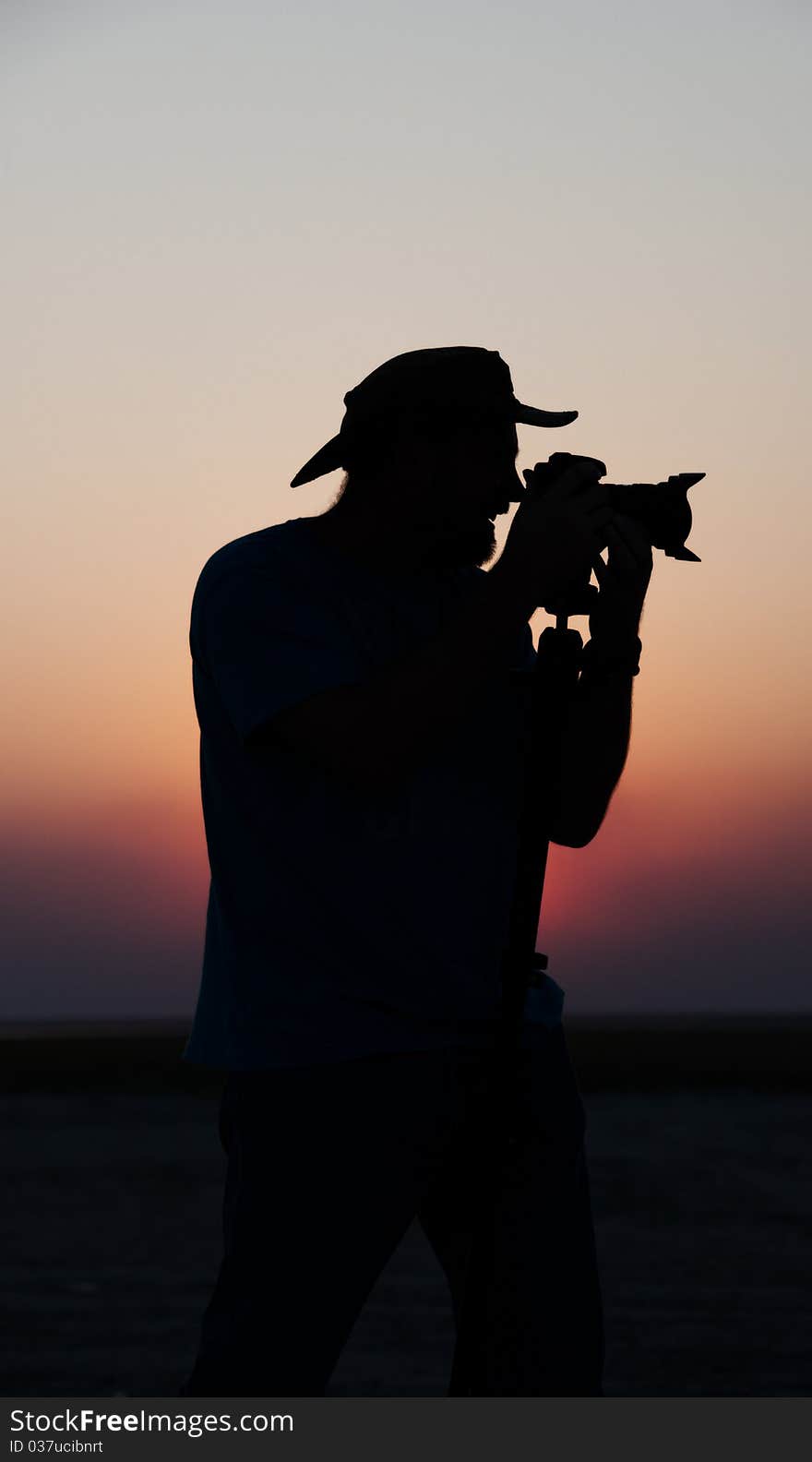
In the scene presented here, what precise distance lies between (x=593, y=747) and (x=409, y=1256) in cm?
409

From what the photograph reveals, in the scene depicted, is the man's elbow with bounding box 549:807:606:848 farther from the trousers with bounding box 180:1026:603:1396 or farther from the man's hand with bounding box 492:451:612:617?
the man's hand with bounding box 492:451:612:617

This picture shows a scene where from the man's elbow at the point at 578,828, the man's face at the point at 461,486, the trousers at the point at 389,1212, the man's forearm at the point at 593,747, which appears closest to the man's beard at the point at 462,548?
the man's face at the point at 461,486

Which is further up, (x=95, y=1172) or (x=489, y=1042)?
(x=489, y=1042)

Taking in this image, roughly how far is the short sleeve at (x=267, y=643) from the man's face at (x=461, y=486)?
157 millimetres

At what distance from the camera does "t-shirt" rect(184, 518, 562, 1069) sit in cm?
198

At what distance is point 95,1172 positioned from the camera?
7742 millimetres

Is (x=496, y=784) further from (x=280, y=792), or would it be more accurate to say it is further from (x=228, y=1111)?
(x=228, y=1111)

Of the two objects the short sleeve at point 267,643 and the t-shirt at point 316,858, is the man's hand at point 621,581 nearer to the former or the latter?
the t-shirt at point 316,858

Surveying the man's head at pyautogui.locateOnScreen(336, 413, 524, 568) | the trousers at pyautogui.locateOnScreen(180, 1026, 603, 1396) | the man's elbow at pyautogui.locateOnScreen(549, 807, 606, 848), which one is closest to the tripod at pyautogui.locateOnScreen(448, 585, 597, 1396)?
the trousers at pyautogui.locateOnScreen(180, 1026, 603, 1396)

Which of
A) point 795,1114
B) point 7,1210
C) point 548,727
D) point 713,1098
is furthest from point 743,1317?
point 713,1098

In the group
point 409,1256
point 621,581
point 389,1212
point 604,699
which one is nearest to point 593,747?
point 604,699

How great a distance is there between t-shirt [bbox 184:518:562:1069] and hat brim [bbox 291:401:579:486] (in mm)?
95
